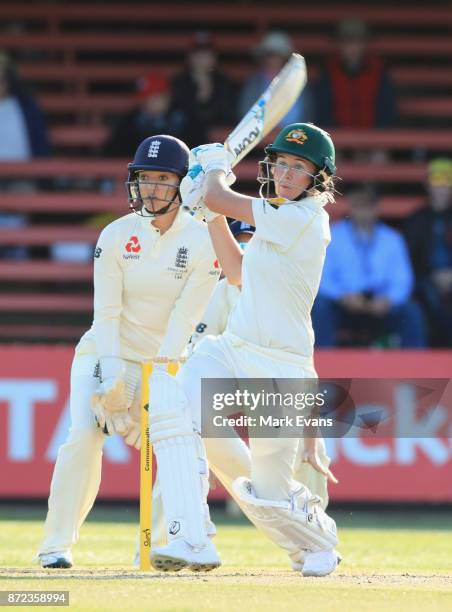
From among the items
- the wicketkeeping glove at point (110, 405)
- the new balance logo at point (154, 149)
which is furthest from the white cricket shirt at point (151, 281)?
the new balance logo at point (154, 149)

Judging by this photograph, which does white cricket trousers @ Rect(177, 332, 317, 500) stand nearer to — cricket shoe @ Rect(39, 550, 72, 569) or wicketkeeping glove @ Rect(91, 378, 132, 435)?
wicketkeeping glove @ Rect(91, 378, 132, 435)

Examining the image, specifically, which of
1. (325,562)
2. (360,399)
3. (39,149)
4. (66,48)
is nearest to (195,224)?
(325,562)

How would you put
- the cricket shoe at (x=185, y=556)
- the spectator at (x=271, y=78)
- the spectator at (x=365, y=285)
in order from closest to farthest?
1. the cricket shoe at (x=185, y=556)
2. the spectator at (x=365, y=285)
3. the spectator at (x=271, y=78)

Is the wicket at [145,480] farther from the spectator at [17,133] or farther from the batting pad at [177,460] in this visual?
the spectator at [17,133]

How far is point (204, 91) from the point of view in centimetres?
1239

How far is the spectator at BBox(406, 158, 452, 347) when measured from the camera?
11.5m

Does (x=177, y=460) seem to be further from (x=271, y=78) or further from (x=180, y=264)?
(x=271, y=78)

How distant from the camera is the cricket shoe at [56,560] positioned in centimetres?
642

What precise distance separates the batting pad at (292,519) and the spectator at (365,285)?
4.77 meters

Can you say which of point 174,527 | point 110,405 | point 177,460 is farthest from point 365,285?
point 174,527

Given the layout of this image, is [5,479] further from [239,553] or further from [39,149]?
[39,149]

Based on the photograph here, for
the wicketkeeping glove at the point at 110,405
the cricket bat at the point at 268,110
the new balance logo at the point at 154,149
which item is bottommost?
the wicketkeeping glove at the point at 110,405

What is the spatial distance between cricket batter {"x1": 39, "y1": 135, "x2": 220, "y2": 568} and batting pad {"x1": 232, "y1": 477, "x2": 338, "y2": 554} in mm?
741

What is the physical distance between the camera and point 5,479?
33.1 ft
